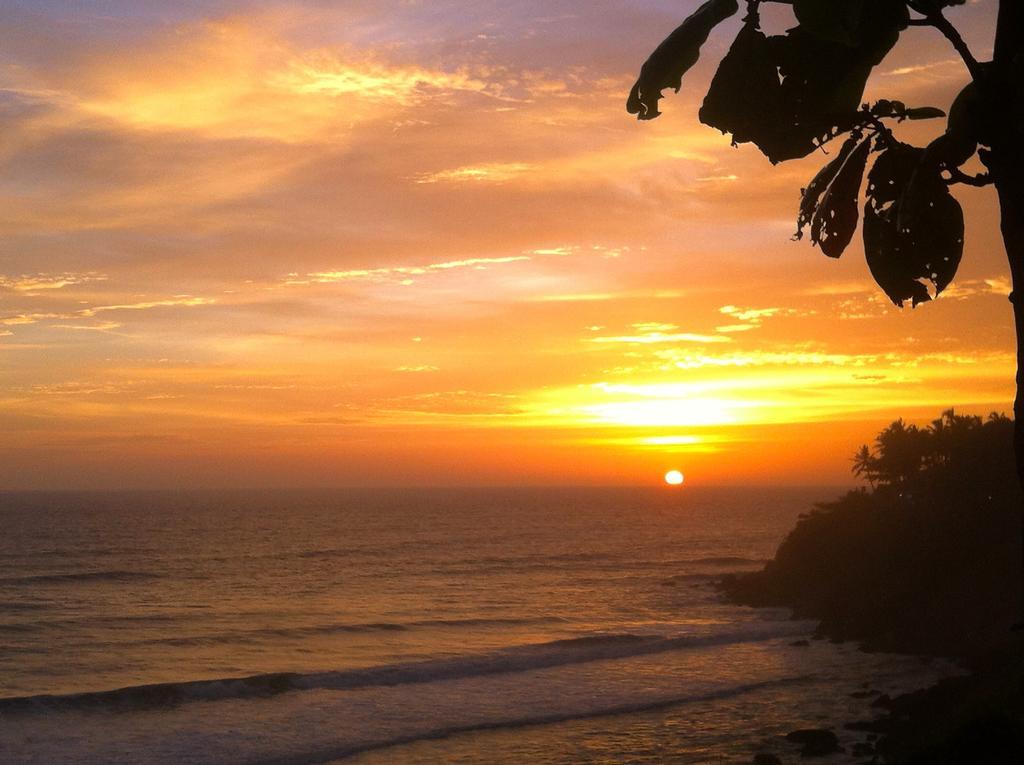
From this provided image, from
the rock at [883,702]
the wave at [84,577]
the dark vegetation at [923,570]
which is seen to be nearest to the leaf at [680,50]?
the dark vegetation at [923,570]

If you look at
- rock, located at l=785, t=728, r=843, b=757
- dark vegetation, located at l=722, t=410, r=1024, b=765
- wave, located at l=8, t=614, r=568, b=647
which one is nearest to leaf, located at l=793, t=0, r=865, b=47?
dark vegetation, located at l=722, t=410, r=1024, b=765

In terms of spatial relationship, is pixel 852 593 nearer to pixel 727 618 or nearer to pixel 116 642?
pixel 727 618

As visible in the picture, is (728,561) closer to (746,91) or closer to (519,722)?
(519,722)

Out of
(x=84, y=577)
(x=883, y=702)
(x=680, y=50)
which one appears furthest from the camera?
(x=84, y=577)

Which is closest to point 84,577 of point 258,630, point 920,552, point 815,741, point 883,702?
point 258,630

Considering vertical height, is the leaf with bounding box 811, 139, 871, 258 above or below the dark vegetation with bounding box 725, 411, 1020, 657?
above

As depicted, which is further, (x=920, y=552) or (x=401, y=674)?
(x=920, y=552)

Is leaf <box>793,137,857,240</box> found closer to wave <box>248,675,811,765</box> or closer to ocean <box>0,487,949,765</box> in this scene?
ocean <box>0,487,949,765</box>

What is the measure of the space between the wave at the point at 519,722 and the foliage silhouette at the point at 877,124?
913 inches

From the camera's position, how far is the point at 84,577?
66.6 meters

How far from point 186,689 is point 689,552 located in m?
67.5

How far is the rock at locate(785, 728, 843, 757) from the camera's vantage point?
22.2 metres

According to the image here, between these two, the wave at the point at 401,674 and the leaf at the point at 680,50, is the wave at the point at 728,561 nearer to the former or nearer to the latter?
the wave at the point at 401,674

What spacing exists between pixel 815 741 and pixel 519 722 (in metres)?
8.38
